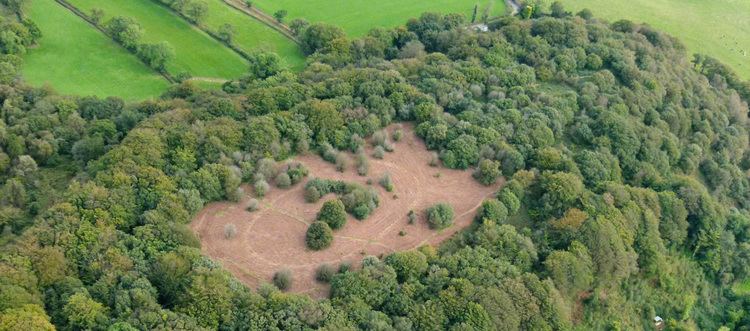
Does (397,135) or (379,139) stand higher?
(397,135)

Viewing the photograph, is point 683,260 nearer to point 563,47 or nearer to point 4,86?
point 563,47

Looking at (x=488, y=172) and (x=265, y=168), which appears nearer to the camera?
(x=265, y=168)

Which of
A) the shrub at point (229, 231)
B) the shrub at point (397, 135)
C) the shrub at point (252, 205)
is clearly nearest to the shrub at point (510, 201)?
the shrub at point (397, 135)

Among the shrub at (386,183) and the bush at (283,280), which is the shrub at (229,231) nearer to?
the bush at (283,280)

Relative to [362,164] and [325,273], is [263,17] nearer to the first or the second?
[362,164]

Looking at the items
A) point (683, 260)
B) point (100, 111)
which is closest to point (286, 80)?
point (100, 111)

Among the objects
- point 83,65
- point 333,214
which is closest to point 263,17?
point 83,65

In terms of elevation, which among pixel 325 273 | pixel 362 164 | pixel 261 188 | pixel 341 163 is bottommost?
pixel 325 273

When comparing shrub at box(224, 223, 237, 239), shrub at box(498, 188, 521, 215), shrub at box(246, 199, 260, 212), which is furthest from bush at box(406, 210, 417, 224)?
shrub at box(224, 223, 237, 239)

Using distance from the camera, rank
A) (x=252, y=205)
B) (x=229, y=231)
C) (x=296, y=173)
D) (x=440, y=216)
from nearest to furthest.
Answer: (x=229, y=231)
(x=252, y=205)
(x=440, y=216)
(x=296, y=173)
